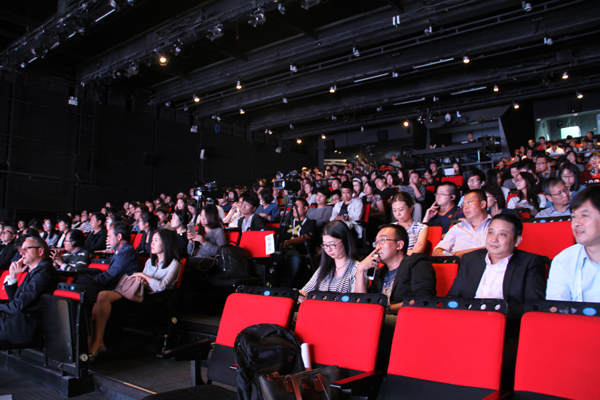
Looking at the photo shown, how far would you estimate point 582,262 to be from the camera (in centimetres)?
152

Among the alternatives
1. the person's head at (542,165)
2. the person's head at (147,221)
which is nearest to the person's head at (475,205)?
the person's head at (147,221)

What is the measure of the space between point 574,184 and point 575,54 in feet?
24.3

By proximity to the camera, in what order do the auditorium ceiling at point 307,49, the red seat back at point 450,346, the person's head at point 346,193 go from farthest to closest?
the auditorium ceiling at point 307,49 < the person's head at point 346,193 < the red seat back at point 450,346

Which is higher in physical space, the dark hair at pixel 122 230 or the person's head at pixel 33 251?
the dark hair at pixel 122 230

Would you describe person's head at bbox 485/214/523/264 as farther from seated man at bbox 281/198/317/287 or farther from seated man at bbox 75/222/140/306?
seated man at bbox 75/222/140/306

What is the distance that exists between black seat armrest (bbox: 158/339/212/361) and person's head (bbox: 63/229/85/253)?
3292 millimetres

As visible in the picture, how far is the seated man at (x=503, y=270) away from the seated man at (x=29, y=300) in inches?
110

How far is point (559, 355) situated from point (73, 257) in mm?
4447

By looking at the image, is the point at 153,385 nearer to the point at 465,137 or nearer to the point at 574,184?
the point at 574,184

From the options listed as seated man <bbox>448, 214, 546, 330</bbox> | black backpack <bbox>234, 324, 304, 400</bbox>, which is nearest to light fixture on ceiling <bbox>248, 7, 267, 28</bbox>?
seated man <bbox>448, 214, 546, 330</bbox>

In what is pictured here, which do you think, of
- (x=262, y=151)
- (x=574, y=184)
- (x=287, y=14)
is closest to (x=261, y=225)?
(x=574, y=184)

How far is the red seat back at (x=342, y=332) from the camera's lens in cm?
144

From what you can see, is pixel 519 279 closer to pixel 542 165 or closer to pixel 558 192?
pixel 558 192

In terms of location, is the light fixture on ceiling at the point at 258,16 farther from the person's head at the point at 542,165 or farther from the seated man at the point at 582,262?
the seated man at the point at 582,262
